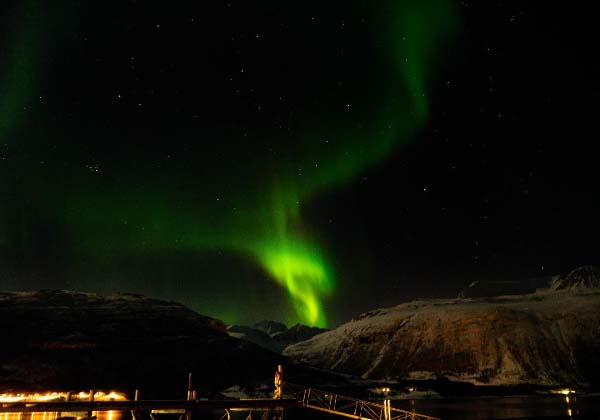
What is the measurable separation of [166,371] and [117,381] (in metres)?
13.1

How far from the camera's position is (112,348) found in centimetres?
13938

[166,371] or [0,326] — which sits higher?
[0,326]

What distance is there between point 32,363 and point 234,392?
5173 cm

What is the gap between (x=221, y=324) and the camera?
181000 mm

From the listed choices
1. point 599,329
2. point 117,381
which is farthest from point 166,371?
point 599,329

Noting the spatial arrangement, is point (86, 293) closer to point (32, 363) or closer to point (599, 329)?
point (32, 363)

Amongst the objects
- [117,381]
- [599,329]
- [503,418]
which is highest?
[599,329]

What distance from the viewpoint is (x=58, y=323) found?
472 ft

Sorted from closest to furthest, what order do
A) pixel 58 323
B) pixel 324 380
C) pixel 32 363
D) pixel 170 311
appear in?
pixel 32 363
pixel 58 323
pixel 324 380
pixel 170 311

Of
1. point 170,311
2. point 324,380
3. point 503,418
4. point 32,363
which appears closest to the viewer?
point 503,418

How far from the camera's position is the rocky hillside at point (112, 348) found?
408ft

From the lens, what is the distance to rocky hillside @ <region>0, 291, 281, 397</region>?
124250 millimetres

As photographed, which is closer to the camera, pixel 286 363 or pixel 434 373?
pixel 286 363

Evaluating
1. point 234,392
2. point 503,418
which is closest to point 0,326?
point 234,392
